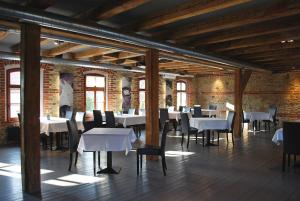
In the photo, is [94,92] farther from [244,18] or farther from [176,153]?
[244,18]

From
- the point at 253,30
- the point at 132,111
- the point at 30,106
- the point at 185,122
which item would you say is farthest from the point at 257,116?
the point at 30,106

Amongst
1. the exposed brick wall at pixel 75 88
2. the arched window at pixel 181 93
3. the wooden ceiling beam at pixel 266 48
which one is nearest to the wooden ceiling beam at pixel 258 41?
the wooden ceiling beam at pixel 266 48

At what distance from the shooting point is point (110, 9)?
13.8ft

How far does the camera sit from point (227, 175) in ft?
17.1

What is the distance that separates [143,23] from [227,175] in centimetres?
310

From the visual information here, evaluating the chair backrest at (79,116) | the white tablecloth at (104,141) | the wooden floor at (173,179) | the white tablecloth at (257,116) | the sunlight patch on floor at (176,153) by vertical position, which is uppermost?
the chair backrest at (79,116)

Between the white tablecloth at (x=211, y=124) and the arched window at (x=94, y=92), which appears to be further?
the arched window at (x=94, y=92)

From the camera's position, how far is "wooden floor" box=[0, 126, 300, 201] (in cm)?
417

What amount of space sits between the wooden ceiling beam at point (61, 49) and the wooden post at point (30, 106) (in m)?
2.79

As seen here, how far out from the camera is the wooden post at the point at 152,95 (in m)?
6.30

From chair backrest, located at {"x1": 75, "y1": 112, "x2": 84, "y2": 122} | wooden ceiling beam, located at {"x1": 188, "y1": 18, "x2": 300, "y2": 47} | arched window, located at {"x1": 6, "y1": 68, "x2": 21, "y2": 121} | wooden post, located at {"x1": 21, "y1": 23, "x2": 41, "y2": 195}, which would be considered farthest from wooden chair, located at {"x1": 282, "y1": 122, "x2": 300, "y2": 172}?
arched window, located at {"x1": 6, "y1": 68, "x2": 21, "y2": 121}

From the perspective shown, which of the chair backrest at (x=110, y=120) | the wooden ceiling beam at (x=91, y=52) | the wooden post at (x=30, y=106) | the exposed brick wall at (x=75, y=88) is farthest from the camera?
the exposed brick wall at (x=75, y=88)

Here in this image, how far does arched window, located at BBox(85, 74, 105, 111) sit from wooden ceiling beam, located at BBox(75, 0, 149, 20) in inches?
255

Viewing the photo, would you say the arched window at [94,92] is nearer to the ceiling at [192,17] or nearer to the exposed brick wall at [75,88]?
the exposed brick wall at [75,88]
